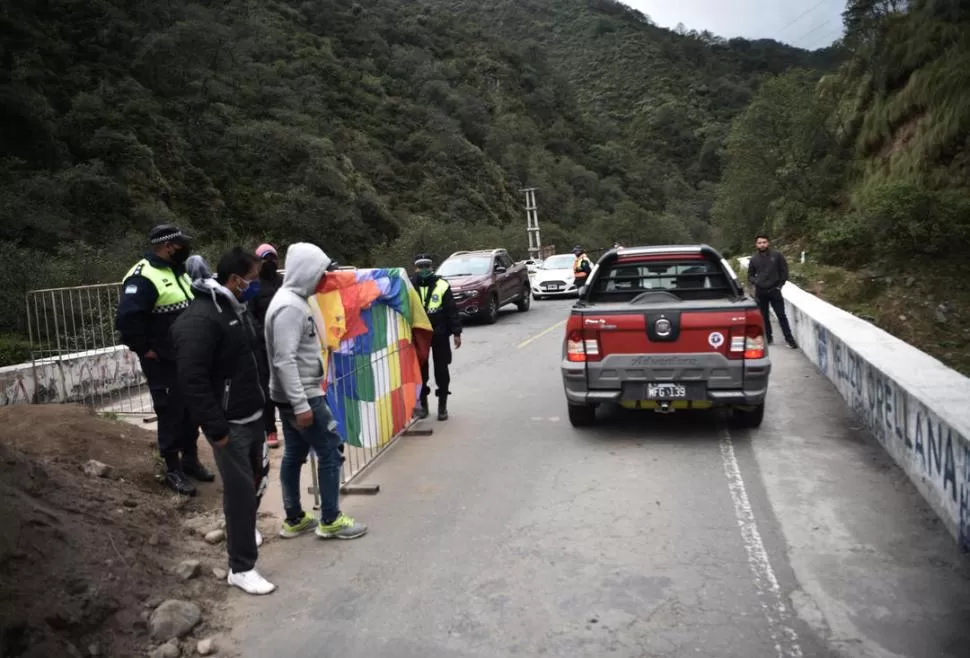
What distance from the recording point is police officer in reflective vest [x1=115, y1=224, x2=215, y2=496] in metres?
5.68

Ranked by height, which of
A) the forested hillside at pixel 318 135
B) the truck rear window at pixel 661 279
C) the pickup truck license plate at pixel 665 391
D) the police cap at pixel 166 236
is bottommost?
the pickup truck license plate at pixel 665 391

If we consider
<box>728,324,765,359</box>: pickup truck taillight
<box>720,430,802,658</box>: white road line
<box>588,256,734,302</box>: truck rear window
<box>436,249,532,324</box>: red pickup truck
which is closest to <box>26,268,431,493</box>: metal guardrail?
<box>588,256,734,302</box>: truck rear window

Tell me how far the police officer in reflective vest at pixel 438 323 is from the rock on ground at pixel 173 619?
4.67 m

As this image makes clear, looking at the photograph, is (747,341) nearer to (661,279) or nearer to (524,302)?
(661,279)

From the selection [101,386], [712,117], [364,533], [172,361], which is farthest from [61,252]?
[712,117]

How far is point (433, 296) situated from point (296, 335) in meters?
4.15

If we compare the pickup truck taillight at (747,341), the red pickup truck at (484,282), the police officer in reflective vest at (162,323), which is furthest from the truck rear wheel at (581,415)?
the red pickup truck at (484,282)

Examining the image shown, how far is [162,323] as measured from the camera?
5852 millimetres

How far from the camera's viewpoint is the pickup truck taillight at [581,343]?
730 cm

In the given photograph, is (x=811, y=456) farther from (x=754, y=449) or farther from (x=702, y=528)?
(x=702, y=528)

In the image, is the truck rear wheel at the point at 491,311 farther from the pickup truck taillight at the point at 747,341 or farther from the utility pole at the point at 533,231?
the utility pole at the point at 533,231

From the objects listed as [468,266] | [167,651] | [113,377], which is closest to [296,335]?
[167,651]

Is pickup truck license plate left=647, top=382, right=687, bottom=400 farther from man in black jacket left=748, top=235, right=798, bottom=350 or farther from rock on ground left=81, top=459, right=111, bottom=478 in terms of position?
man in black jacket left=748, top=235, right=798, bottom=350

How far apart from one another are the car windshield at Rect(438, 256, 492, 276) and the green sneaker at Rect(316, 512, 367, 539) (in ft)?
45.4
